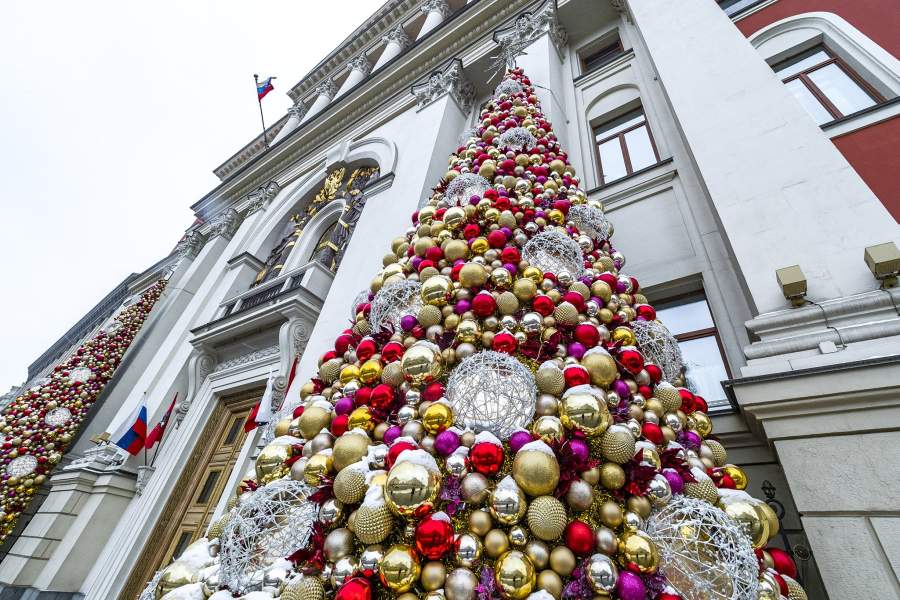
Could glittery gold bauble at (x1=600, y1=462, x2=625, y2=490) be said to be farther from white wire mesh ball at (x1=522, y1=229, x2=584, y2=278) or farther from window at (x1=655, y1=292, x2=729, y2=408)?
window at (x1=655, y1=292, x2=729, y2=408)

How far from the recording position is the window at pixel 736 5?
15.6 ft

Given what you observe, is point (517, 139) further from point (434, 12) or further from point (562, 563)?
point (434, 12)

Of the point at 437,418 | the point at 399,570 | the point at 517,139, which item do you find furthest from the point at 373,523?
the point at 517,139

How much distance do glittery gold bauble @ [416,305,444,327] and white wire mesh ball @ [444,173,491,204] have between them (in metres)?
1.26

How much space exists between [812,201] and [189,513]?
7936 mm

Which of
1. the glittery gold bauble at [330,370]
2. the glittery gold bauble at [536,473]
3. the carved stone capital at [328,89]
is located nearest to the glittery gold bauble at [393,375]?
the glittery gold bauble at [330,370]

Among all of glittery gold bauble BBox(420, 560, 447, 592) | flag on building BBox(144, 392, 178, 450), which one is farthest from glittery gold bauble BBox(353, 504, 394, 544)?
flag on building BBox(144, 392, 178, 450)

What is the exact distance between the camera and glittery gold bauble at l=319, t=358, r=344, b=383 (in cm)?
210

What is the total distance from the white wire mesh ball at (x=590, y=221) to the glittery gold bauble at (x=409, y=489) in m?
2.27

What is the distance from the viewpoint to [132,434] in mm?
5527

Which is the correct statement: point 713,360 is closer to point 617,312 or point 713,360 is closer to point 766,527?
point 617,312

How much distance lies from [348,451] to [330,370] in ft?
2.62

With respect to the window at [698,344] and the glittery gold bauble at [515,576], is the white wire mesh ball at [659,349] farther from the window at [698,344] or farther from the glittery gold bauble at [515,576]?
the glittery gold bauble at [515,576]

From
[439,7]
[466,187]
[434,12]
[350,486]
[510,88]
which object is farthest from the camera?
[439,7]
